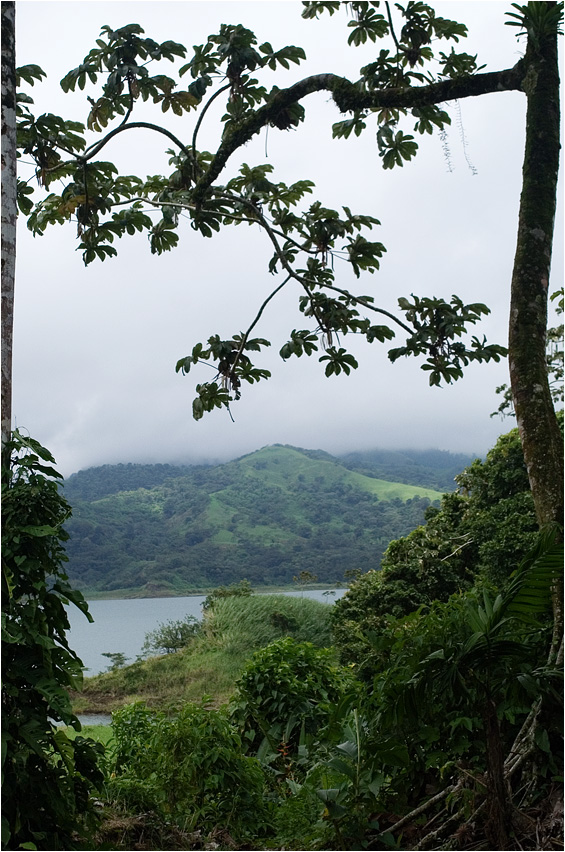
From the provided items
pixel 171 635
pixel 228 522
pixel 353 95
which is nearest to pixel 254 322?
pixel 353 95

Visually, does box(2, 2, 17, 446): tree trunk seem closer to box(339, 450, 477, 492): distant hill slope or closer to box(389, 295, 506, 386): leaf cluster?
box(389, 295, 506, 386): leaf cluster

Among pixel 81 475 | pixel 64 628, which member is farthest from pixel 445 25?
pixel 81 475

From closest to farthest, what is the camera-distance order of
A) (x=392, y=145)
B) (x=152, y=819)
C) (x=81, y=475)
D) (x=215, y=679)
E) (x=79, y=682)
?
(x=79, y=682)
(x=152, y=819)
(x=392, y=145)
(x=215, y=679)
(x=81, y=475)

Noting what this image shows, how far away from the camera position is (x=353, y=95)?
3.23 meters

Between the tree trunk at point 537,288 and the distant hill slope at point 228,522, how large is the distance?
12554 millimetres

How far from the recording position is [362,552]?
741 inches

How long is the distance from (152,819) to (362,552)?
16.3 m

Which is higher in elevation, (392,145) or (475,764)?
(392,145)

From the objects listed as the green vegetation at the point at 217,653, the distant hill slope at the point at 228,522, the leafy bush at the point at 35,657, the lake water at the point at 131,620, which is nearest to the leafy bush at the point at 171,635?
the lake water at the point at 131,620

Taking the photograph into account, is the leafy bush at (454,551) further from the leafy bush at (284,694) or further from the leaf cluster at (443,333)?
the leaf cluster at (443,333)

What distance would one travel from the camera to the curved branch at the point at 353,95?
2951 millimetres

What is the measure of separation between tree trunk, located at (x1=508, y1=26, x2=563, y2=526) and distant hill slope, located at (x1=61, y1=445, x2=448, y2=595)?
12.6m

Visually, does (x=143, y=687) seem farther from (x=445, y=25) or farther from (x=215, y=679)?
(x=445, y=25)

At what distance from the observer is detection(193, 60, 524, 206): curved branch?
9.68ft
